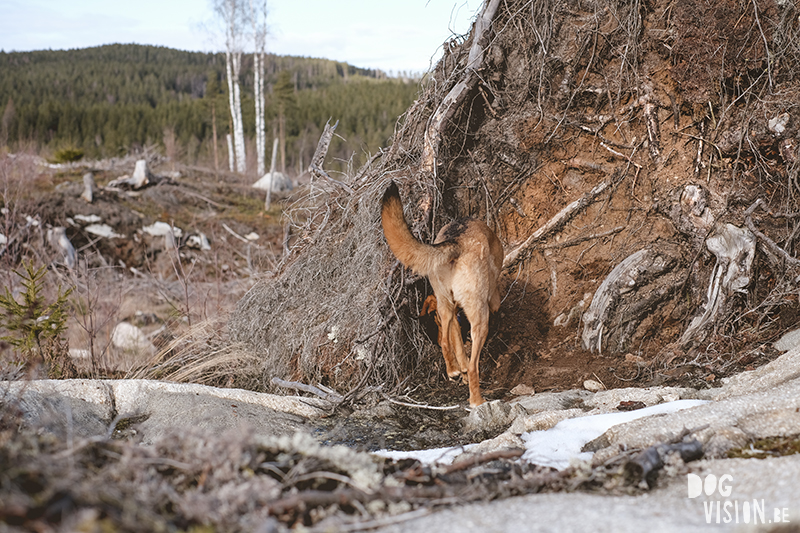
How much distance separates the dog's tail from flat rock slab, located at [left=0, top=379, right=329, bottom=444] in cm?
183

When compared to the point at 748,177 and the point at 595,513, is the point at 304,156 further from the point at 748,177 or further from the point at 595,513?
the point at 595,513

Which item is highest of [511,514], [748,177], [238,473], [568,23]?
[568,23]

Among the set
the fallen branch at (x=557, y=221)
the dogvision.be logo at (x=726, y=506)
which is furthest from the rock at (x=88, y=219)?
the dogvision.be logo at (x=726, y=506)

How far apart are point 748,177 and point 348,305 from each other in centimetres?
472

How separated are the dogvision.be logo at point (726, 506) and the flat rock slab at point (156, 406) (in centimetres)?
331

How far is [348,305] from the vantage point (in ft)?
21.1

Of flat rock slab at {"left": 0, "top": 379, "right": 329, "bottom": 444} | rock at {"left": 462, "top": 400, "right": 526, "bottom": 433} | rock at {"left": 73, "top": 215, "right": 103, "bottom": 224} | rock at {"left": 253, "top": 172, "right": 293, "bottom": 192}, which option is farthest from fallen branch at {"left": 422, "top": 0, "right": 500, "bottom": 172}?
rock at {"left": 253, "top": 172, "right": 293, "bottom": 192}

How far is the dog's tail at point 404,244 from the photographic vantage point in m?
4.68

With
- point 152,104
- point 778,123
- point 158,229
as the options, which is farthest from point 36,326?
point 152,104

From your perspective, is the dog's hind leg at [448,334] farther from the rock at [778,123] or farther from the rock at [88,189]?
the rock at [88,189]

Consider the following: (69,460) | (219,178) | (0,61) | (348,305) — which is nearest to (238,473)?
(69,460)

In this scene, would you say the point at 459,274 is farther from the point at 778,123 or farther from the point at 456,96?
the point at 778,123

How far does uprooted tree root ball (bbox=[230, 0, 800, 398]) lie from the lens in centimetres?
566

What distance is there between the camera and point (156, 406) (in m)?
5.17
